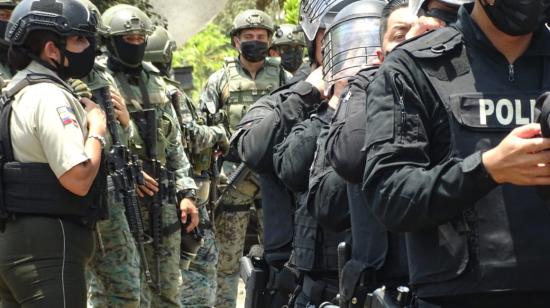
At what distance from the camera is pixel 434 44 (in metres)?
3.34

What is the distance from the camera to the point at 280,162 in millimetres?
5305

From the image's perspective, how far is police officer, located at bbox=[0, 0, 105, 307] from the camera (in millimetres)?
5309

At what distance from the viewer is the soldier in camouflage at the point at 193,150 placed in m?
8.46

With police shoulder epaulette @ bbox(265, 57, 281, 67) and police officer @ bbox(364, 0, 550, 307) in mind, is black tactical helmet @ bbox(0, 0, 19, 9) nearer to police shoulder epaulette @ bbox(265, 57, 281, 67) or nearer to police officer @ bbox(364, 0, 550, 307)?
police shoulder epaulette @ bbox(265, 57, 281, 67)

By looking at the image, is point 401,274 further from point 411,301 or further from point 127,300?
point 127,300

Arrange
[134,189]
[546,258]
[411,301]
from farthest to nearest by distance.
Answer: [134,189], [411,301], [546,258]

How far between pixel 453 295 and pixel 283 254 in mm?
2831

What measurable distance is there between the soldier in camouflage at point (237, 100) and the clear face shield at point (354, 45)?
4.01 metres

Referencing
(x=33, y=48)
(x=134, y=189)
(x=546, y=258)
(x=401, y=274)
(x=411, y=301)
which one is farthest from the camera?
(x=134, y=189)

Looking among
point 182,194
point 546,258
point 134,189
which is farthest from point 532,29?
point 182,194

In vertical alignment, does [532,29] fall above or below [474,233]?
above

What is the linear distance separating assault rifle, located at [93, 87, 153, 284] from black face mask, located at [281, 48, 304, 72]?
4360mm

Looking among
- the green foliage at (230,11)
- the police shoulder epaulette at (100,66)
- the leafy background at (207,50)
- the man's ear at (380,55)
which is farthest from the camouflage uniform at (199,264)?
the green foliage at (230,11)

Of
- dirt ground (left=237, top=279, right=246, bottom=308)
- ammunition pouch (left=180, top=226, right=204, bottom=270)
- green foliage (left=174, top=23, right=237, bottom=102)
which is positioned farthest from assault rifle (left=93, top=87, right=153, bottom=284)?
green foliage (left=174, top=23, right=237, bottom=102)
